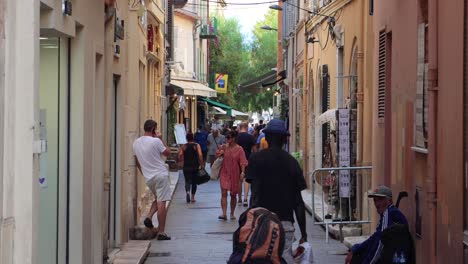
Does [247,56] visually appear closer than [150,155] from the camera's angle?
No

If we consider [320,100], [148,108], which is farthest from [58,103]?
[320,100]

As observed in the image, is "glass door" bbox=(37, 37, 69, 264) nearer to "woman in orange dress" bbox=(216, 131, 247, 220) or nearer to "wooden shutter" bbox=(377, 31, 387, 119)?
"wooden shutter" bbox=(377, 31, 387, 119)

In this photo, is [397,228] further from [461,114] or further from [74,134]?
[74,134]

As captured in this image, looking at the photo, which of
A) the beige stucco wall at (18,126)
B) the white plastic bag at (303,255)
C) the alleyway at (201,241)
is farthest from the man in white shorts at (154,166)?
the beige stucco wall at (18,126)

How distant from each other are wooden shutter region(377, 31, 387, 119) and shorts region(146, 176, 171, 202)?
136 inches

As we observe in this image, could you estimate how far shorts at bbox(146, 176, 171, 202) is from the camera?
1459cm

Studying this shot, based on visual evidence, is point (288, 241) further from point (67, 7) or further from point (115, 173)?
point (115, 173)

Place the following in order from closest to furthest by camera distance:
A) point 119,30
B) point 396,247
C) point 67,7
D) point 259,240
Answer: point 259,240
point 396,247
point 67,7
point 119,30

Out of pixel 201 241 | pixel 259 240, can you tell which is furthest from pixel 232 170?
pixel 259 240

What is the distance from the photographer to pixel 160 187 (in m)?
14.6

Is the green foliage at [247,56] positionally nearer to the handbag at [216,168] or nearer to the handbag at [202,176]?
the handbag at [202,176]

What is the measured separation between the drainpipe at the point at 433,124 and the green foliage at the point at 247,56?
206 feet

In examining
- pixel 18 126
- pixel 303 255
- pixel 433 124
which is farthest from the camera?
pixel 433 124

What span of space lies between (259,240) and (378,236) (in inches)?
76.1
